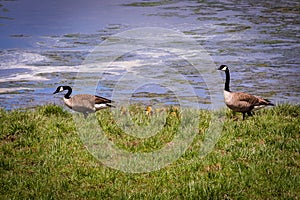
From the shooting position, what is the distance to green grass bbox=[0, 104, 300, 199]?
9.12 meters

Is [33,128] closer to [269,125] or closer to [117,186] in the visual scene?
[117,186]

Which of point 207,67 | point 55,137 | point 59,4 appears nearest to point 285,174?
point 55,137

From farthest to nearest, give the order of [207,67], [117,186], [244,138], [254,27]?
[254,27] → [207,67] → [244,138] → [117,186]

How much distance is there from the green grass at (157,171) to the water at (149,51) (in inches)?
239

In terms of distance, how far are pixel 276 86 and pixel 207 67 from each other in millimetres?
6559

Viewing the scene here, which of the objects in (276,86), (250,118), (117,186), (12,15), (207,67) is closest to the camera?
(117,186)

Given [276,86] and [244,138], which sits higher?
[244,138]

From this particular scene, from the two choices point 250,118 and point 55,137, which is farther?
point 250,118

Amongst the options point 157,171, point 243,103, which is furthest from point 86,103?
point 157,171

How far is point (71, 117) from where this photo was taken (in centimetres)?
1340

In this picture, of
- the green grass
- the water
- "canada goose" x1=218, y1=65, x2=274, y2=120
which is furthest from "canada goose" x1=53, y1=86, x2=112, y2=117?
the water

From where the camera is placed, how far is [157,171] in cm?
1012

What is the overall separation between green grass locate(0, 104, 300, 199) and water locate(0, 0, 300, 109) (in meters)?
6.08

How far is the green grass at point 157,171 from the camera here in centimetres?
912
